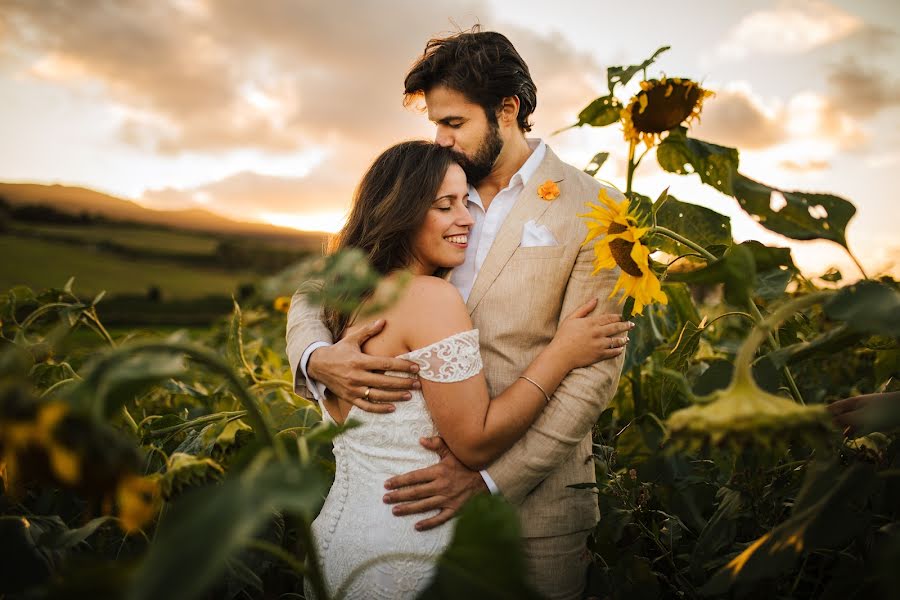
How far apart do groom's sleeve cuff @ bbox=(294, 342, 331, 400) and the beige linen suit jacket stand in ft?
0.10

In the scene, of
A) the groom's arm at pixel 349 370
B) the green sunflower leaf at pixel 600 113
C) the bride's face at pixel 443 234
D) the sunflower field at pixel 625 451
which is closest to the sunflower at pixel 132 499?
the sunflower field at pixel 625 451

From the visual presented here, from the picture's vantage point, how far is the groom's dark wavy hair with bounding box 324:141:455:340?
78.3 inches

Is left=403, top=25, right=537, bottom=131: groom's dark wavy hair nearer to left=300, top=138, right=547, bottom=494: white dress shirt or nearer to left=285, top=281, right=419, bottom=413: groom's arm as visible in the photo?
left=300, top=138, right=547, bottom=494: white dress shirt

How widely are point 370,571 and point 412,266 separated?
3.19ft

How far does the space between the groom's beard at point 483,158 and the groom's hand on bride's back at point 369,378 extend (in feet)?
2.94

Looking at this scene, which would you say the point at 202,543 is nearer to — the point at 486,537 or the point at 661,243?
the point at 486,537

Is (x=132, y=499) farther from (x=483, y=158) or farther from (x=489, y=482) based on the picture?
(x=483, y=158)

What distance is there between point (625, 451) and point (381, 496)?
1.07 m

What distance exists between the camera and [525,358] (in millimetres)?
1934

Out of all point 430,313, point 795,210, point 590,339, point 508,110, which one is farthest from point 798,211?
point 508,110

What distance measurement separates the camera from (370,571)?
1.52 meters

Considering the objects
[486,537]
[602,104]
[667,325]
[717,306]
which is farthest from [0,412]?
[717,306]

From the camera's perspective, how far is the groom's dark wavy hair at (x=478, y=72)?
2.54 m

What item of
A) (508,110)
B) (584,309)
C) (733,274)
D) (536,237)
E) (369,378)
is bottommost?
(369,378)
